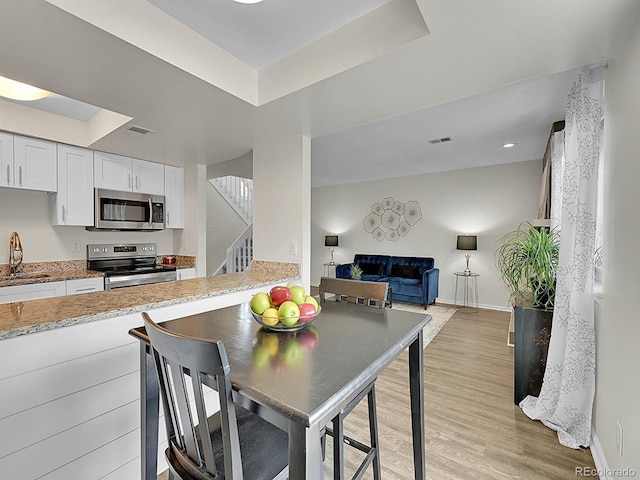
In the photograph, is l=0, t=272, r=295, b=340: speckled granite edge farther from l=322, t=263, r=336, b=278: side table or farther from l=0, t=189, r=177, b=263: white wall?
l=322, t=263, r=336, b=278: side table

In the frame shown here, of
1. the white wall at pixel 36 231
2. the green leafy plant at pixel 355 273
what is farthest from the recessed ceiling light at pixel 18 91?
the green leafy plant at pixel 355 273

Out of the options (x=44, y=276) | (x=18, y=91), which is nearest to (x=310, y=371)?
(x=18, y=91)

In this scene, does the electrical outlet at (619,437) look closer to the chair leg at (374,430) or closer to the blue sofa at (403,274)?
the chair leg at (374,430)

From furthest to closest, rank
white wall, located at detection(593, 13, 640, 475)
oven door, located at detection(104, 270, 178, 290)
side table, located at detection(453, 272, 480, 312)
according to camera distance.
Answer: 1. side table, located at detection(453, 272, 480, 312)
2. oven door, located at detection(104, 270, 178, 290)
3. white wall, located at detection(593, 13, 640, 475)

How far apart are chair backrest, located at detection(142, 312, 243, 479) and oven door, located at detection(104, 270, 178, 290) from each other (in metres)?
2.86

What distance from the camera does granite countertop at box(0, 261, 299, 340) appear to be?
1201 millimetres

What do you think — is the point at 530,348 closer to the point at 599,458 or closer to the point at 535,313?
the point at 535,313

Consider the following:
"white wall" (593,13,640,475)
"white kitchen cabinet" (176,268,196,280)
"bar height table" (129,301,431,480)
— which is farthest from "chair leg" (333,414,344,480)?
"white kitchen cabinet" (176,268,196,280)

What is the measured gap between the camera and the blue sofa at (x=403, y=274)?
522 centimetres

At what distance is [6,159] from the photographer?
109 inches

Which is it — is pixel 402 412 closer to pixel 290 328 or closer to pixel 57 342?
pixel 290 328

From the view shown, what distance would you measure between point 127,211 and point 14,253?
110cm

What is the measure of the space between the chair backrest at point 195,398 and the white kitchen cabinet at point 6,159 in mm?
3148

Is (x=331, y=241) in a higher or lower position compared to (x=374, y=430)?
higher
